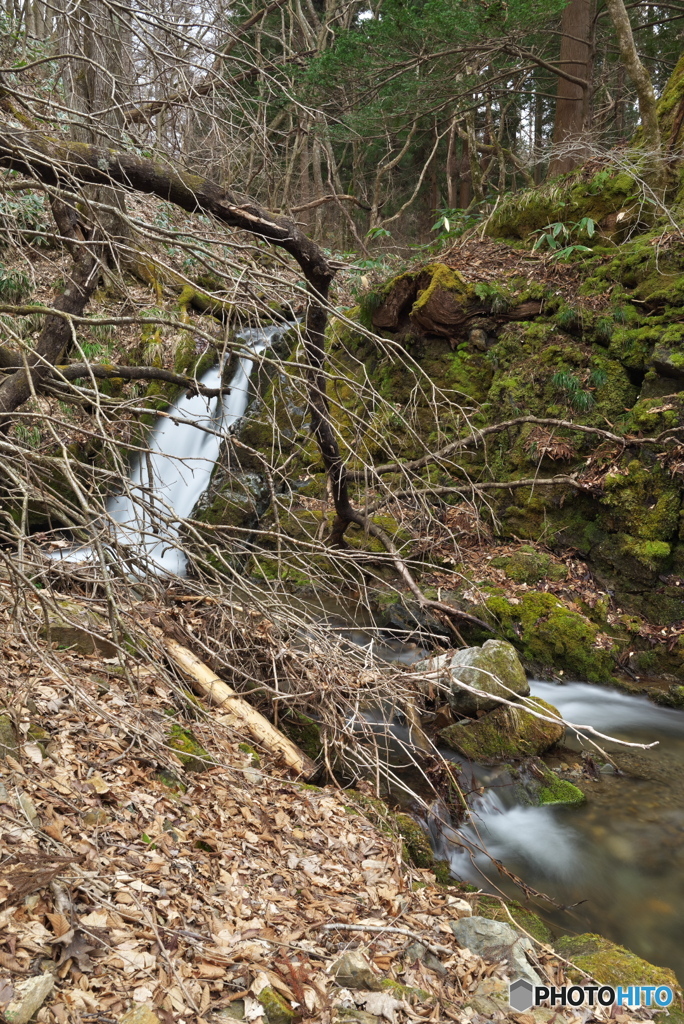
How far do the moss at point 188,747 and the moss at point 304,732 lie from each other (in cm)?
79

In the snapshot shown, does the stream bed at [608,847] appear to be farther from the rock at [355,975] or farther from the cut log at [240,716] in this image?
the rock at [355,975]

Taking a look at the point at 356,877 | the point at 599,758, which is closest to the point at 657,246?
the point at 599,758

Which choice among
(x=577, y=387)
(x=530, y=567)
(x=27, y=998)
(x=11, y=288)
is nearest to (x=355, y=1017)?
(x=27, y=998)

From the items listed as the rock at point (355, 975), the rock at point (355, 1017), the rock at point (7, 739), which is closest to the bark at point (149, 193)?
the rock at point (7, 739)

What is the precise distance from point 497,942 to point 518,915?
2.15 ft

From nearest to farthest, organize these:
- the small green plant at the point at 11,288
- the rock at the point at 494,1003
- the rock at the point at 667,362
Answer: the rock at the point at 494,1003, the small green plant at the point at 11,288, the rock at the point at 667,362

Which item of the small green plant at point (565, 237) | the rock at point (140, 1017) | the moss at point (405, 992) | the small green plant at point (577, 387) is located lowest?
the moss at point (405, 992)

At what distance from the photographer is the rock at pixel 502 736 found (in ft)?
16.1

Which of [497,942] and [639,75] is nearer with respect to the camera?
[497,942]

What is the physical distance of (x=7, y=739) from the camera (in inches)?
116

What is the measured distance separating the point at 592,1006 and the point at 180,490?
7.62 m

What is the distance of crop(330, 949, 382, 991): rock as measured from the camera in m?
2.45

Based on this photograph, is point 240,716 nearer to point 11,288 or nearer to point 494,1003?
point 494,1003

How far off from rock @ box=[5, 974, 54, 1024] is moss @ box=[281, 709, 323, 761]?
2691 millimetres
